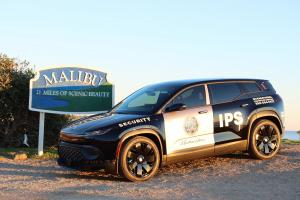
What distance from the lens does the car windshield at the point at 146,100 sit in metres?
8.79

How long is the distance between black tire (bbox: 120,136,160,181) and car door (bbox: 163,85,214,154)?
375 millimetres

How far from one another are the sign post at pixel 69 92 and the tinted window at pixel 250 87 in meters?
5.10

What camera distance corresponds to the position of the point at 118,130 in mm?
8016

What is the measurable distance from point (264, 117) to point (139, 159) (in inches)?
125

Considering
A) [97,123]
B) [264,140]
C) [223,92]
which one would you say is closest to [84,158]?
[97,123]

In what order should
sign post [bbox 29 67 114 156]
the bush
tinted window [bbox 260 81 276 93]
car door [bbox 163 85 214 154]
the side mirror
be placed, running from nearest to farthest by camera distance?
car door [bbox 163 85 214 154] → the side mirror → tinted window [bbox 260 81 276 93] → sign post [bbox 29 67 114 156] → the bush

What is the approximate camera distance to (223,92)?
31.1 feet

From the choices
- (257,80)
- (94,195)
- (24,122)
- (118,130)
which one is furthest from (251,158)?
(24,122)

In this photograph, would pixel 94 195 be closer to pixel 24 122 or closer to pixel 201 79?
pixel 201 79

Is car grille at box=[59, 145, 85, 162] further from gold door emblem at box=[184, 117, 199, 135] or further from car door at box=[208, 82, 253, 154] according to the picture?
car door at box=[208, 82, 253, 154]

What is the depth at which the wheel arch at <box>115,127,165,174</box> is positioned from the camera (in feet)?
26.0

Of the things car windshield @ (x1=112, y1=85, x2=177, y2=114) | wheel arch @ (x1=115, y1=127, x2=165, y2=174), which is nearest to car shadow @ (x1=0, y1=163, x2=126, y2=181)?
wheel arch @ (x1=115, y1=127, x2=165, y2=174)

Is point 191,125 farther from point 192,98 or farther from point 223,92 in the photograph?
point 223,92

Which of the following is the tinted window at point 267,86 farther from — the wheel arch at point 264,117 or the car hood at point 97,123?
the car hood at point 97,123
